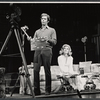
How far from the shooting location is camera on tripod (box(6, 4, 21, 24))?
18.5 feet

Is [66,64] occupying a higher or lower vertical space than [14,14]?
lower

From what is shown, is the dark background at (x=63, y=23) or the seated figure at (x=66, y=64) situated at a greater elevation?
the dark background at (x=63, y=23)

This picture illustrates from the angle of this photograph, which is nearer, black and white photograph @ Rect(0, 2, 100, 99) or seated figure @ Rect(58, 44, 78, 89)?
black and white photograph @ Rect(0, 2, 100, 99)

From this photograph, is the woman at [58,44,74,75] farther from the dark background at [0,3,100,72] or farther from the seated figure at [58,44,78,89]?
the dark background at [0,3,100,72]

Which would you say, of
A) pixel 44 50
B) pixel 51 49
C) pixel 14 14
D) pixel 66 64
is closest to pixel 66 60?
pixel 66 64

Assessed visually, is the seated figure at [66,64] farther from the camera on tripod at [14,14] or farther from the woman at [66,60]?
the camera on tripod at [14,14]

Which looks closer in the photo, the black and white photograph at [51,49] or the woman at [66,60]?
the black and white photograph at [51,49]

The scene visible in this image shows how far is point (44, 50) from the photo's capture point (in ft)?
18.6

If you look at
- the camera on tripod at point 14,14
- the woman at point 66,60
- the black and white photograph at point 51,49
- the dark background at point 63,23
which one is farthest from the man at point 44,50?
the camera on tripod at point 14,14

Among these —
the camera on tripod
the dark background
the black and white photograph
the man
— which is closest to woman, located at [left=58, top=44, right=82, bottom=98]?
the black and white photograph

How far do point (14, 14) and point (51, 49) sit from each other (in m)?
1.23

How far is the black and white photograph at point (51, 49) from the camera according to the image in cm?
559

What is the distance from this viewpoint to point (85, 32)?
5.85 meters

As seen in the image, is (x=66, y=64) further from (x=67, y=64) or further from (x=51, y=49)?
(x=51, y=49)
